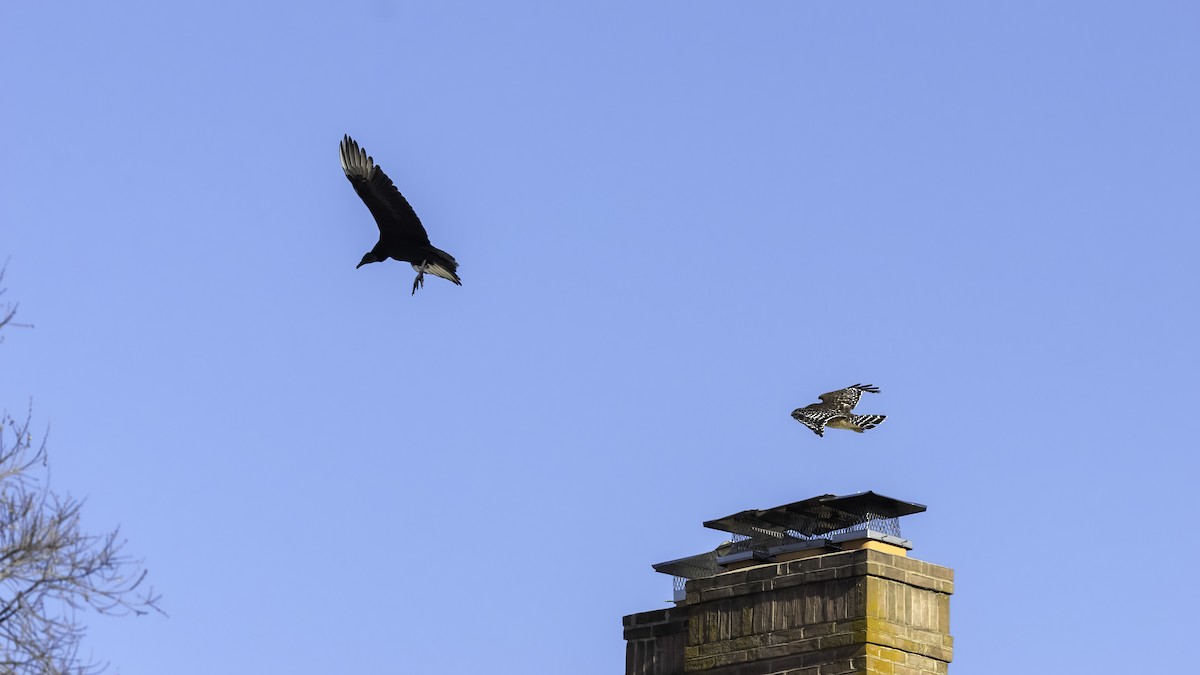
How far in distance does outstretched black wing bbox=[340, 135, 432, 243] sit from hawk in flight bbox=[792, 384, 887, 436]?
549 centimetres

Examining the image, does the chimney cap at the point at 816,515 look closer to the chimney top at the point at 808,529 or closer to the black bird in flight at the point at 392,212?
the chimney top at the point at 808,529

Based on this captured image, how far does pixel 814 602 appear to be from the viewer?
26.2m

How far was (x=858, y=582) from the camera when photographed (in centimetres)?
2566

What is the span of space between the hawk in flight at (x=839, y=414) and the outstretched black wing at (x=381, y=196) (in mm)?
5486

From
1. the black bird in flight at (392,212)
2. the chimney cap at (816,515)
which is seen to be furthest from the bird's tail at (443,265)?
the chimney cap at (816,515)

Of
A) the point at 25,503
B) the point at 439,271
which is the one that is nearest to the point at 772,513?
the point at 439,271

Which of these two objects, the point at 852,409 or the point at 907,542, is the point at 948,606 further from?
the point at 852,409

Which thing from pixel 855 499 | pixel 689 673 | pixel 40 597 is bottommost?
pixel 40 597

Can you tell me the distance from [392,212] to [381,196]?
25cm

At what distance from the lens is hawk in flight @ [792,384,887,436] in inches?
1101

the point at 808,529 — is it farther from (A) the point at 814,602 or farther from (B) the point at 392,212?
(B) the point at 392,212

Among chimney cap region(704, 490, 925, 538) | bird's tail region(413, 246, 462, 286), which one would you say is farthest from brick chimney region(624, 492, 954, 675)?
bird's tail region(413, 246, 462, 286)

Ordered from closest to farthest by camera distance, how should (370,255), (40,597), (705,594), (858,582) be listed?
(40,597) < (858,582) < (705,594) < (370,255)

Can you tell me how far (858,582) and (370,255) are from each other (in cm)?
829
